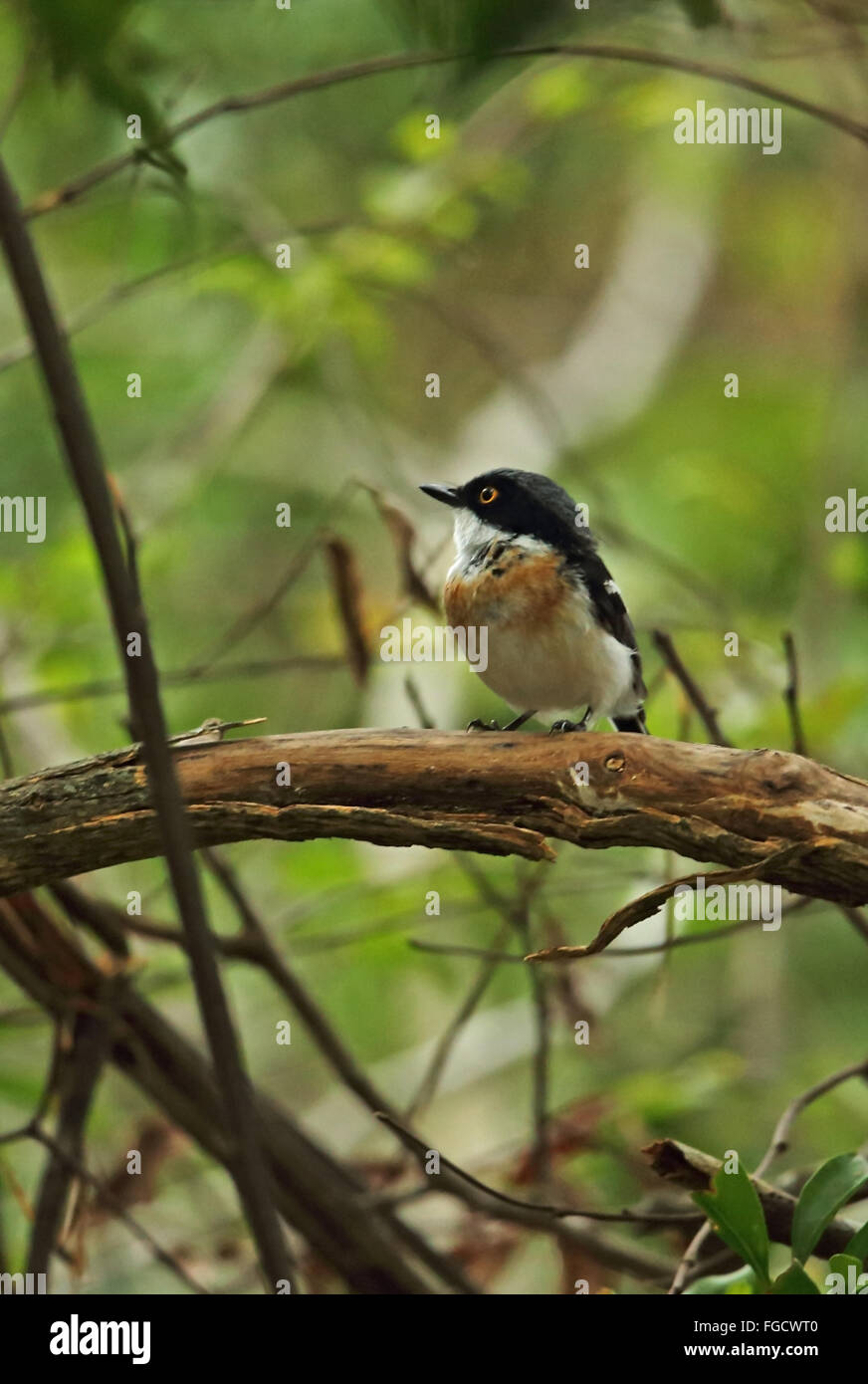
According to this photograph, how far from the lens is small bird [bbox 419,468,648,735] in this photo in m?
3.28

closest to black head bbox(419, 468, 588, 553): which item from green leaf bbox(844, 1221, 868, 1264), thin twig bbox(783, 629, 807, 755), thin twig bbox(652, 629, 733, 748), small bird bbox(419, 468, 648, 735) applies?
small bird bbox(419, 468, 648, 735)

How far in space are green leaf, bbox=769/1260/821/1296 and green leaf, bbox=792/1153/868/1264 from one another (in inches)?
1.5

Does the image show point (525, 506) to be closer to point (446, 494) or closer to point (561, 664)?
point (446, 494)

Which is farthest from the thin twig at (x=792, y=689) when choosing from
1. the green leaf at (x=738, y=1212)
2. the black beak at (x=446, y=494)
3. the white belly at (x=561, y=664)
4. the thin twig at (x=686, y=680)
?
the black beak at (x=446, y=494)

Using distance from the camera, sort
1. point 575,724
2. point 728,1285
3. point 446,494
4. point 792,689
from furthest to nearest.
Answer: point 446,494 → point 575,724 → point 792,689 → point 728,1285

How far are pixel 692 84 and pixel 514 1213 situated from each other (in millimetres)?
5384

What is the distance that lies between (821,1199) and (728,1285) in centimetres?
20

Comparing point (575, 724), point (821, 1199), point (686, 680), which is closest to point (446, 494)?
point (575, 724)

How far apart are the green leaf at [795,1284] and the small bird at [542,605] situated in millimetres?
1547

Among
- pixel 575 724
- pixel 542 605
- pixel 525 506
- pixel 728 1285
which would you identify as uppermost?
pixel 525 506

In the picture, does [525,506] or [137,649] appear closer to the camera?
[137,649]

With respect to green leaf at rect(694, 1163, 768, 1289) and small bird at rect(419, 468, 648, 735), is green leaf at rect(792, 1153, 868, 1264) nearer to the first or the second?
green leaf at rect(694, 1163, 768, 1289)

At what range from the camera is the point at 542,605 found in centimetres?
328
